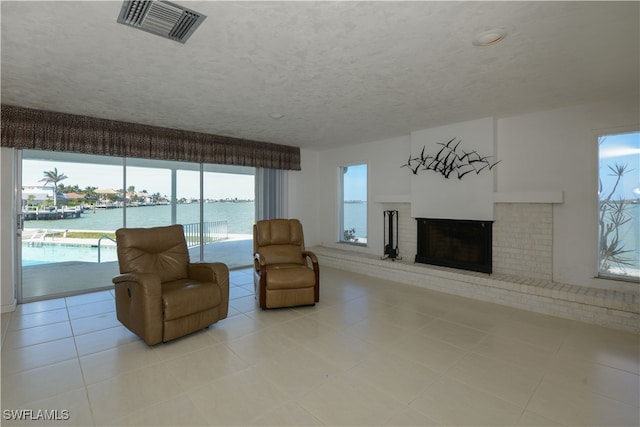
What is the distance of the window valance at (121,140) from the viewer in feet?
11.2

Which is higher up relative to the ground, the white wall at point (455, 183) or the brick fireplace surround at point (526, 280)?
the white wall at point (455, 183)

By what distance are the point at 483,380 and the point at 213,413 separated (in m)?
1.83

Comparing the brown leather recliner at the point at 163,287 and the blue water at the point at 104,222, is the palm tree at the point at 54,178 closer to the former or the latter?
the blue water at the point at 104,222

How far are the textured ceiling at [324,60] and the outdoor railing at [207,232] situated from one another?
2.08 meters

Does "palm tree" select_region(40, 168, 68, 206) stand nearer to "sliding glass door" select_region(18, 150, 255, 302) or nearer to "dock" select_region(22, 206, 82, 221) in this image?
"sliding glass door" select_region(18, 150, 255, 302)

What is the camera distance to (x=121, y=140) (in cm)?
406

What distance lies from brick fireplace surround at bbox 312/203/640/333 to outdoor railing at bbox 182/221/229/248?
10.5 ft

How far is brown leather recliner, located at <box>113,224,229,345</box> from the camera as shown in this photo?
2.50m

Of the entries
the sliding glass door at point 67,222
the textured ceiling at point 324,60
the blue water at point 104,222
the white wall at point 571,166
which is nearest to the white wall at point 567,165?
the white wall at point 571,166

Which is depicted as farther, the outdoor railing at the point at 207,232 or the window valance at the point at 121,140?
the outdoor railing at the point at 207,232

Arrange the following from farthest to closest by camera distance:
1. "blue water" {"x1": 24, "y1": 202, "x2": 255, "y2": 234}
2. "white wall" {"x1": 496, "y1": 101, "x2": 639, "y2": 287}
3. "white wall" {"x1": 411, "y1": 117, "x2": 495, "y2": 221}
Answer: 1. "blue water" {"x1": 24, "y1": 202, "x2": 255, "y2": 234}
2. "white wall" {"x1": 411, "y1": 117, "x2": 495, "y2": 221}
3. "white wall" {"x1": 496, "y1": 101, "x2": 639, "y2": 287}

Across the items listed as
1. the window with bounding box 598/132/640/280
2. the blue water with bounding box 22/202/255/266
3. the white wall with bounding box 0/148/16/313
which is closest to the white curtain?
the blue water with bounding box 22/202/255/266

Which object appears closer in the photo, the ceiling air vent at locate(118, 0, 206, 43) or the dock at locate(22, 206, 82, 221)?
the ceiling air vent at locate(118, 0, 206, 43)

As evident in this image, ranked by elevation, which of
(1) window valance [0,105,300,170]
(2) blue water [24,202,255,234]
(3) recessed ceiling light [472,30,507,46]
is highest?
(3) recessed ceiling light [472,30,507,46]
